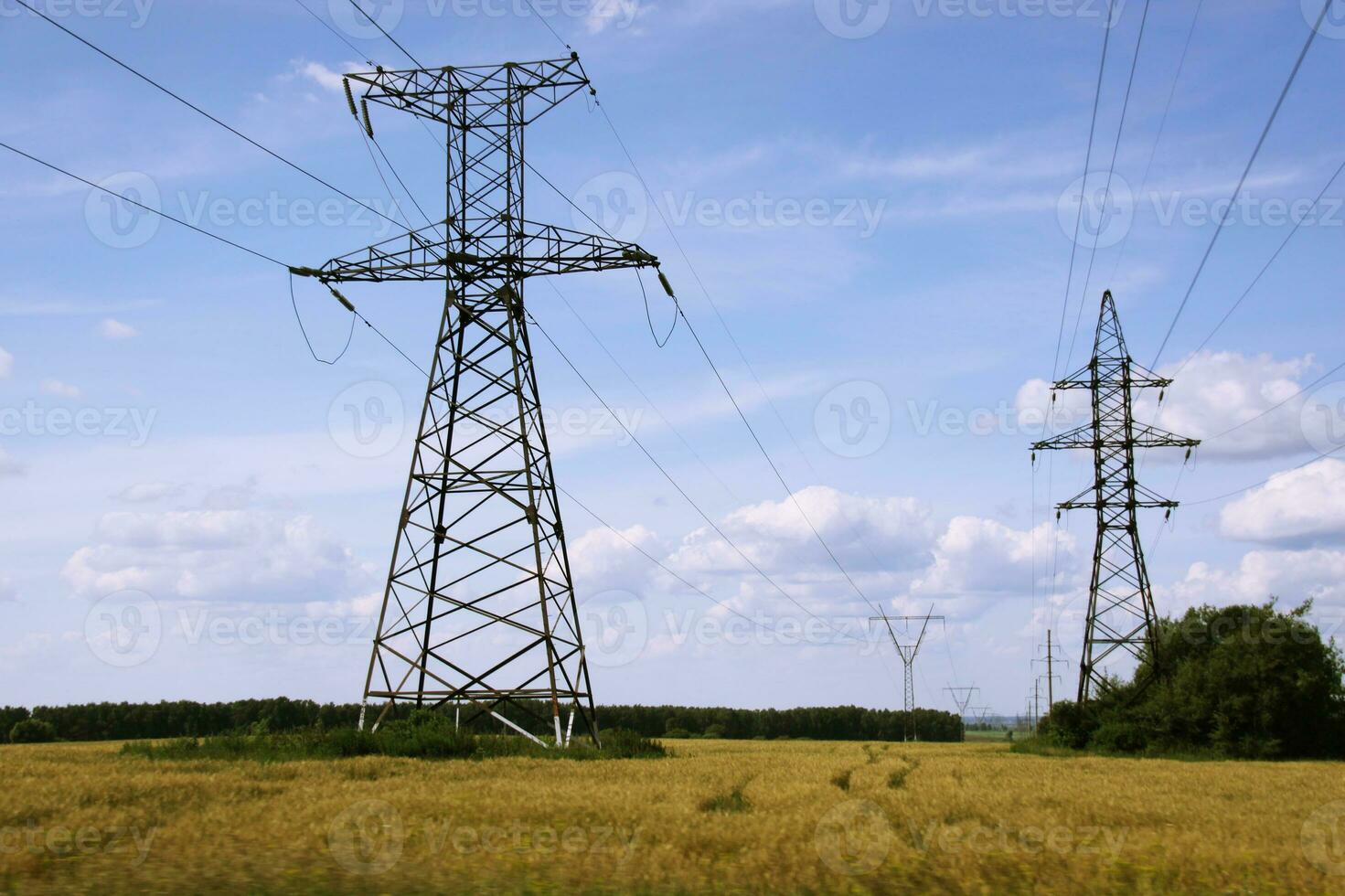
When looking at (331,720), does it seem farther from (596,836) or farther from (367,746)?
(596,836)

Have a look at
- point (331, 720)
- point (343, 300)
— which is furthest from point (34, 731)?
point (343, 300)

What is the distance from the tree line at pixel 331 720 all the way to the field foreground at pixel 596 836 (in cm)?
1075

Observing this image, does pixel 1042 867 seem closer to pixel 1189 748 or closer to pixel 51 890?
pixel 51 890

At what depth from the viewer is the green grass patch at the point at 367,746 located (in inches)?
1043

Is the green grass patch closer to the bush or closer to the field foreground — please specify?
the field foreground

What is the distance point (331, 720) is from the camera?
187ft

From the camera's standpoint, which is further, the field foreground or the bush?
the bush

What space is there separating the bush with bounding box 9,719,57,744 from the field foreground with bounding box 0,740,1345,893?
55516 millimetres

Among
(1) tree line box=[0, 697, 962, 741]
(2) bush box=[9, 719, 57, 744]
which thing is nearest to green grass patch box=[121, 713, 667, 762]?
(1) tree line box=[0, 697, 962, 741]

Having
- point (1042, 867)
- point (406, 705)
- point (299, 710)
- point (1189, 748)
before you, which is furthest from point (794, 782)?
point (299, 710)

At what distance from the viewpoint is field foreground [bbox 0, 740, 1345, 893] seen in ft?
38.8

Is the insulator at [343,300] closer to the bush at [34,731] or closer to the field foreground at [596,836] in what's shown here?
the field foreground at [596,836]

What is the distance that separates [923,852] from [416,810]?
7286 mm

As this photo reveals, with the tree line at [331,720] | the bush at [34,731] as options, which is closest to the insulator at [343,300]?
the tree line at [331,720]
